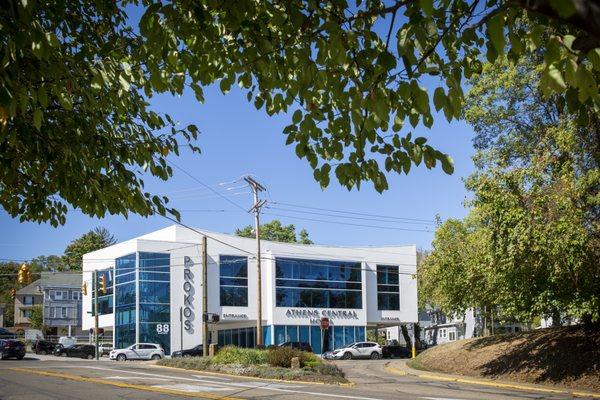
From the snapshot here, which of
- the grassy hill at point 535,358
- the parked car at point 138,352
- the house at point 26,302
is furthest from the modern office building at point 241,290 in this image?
the house at point 26,302

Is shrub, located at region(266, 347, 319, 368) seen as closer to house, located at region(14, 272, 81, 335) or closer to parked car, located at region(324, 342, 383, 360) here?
parked car, located at region(324, 342, 383, 360)

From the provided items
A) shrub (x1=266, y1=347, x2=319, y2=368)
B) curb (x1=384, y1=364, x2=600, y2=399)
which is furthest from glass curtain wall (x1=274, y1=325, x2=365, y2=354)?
shrub (x1=266, y1=347, x2=319, y2=368)

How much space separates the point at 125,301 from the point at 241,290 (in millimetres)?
9226

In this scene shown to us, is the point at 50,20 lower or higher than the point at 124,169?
higher

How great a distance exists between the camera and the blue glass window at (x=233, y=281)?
162 ft

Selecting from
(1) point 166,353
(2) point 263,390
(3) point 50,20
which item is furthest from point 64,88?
(1) point 166,353

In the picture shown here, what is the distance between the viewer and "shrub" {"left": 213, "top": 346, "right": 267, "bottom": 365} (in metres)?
27.2

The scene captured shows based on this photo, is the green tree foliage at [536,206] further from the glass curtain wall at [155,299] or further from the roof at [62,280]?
the roof at [62,280]

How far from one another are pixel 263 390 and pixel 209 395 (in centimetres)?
225

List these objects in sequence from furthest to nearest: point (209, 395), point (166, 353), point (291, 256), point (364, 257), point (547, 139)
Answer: point (364, 257), point (291, 256), point (166, 353), point (547, 139), point (209, 395)

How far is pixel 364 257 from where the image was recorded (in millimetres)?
56500

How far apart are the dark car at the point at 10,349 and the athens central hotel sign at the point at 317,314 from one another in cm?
2026

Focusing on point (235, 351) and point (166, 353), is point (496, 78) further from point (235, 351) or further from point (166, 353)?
point (166, 353)

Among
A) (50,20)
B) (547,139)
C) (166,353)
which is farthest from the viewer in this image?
(166,353)
